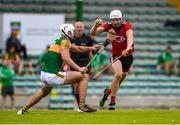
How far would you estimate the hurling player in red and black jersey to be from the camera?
20266 mm

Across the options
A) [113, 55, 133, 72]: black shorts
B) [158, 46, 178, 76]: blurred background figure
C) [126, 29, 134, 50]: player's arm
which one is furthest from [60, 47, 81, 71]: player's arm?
[158, 46, 178, 76]: blurred background figure

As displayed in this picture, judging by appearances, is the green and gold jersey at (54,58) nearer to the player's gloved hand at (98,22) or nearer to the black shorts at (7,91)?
the player's gloved hand at (98,22)

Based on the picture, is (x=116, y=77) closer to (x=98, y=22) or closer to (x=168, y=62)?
(x=98, y=22)

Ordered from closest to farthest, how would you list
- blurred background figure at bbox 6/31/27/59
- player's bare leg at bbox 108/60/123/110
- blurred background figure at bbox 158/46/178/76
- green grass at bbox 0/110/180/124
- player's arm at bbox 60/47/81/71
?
green grass at bbox 0/110/180/124
player's arm at bbox 60/47/81/71
player's bare leg at bbox 108/60/123/110
blurred background figure at bbox 6/31/27/59
blurred background figure at bbox 158/46/178/76

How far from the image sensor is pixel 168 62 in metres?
31.4

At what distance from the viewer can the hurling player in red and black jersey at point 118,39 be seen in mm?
20266

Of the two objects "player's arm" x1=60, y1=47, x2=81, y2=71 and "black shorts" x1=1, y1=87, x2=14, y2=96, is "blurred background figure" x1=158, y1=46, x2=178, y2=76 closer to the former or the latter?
"black shorts" x1=1, y1=87, x2=14, y2=96

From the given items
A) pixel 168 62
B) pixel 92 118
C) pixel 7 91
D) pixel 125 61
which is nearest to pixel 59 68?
pixel 92 118

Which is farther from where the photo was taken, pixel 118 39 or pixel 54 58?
pixel 118 39

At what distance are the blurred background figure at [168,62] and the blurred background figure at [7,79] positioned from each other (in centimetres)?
596

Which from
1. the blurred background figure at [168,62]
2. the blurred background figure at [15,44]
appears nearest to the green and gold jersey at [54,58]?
the blurred background figure at [15,44]

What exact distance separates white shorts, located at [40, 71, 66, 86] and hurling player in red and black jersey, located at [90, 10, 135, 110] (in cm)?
196

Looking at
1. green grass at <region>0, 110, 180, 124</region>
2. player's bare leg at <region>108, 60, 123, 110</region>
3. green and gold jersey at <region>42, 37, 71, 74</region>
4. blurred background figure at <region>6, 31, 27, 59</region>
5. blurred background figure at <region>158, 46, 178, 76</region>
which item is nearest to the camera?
green grass at <region>0, 110, 180, 124</region>

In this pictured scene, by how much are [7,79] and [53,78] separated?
9554 millimetres
